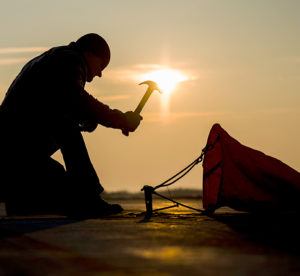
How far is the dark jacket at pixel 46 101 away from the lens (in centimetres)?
638

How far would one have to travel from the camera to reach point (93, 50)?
6715 millimetres

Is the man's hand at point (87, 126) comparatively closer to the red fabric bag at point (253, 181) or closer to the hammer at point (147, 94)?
the hammer at point (147, 94)

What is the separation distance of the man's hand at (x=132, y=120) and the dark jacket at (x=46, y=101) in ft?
1.31

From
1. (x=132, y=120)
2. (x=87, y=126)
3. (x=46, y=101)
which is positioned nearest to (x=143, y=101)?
(x=132, y=120)

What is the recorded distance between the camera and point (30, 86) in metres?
6.41

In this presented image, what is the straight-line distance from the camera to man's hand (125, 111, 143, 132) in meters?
6.74

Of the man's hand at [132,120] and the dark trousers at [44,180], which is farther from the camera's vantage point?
the man's hand at [132,120]

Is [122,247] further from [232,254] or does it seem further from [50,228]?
[50,228]

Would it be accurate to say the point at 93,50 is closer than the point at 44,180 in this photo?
No

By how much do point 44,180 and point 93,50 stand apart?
138 centimetres

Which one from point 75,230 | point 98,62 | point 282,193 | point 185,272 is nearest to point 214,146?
point 282,193

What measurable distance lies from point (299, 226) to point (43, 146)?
8.76 feet

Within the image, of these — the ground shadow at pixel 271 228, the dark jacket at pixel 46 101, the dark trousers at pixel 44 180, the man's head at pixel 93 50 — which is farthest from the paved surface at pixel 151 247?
the man's head at pixel 93 50

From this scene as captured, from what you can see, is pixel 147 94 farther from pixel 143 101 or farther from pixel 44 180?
pixel 44 180
